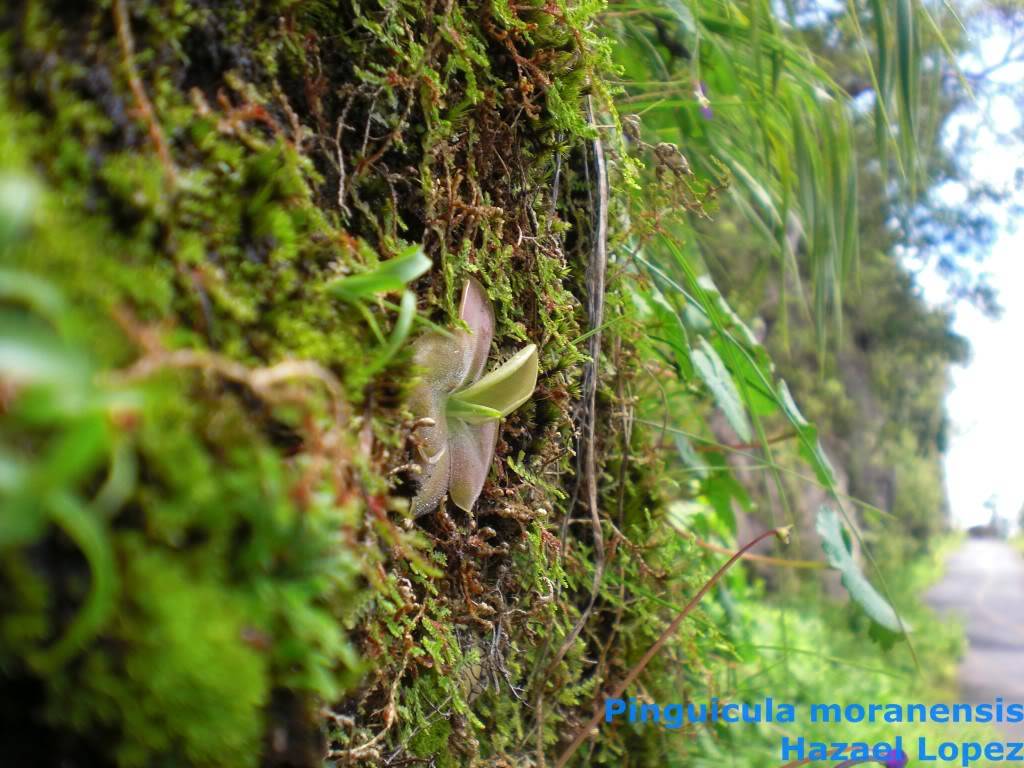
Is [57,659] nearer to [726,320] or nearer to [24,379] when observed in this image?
[24,379]

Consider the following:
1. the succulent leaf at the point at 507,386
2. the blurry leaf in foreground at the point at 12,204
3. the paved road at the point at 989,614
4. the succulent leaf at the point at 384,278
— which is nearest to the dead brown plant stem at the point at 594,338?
the succulent leaf at the point at 507,386

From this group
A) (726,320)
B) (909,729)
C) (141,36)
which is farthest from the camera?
(909,729)

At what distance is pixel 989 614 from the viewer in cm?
490

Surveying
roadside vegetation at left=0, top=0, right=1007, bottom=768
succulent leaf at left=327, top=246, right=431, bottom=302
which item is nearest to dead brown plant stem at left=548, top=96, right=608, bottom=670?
roadside vegetation at left=0, top=0, right=1007, bottom=768

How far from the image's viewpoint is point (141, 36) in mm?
288

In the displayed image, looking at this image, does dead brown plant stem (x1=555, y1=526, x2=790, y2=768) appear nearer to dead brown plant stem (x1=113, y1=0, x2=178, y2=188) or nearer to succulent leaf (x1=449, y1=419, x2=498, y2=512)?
succulent leaf (x1=449, y1=419, x2=498, y2=512)

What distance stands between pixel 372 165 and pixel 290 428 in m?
0.22

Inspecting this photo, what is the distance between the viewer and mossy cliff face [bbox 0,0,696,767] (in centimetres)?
20

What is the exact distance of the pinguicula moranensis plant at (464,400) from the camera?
0.44 metres

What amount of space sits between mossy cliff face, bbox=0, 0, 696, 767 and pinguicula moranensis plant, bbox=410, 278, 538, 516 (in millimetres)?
18

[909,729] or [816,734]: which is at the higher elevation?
[816,734]

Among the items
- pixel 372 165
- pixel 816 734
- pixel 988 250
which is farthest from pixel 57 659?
pixel 988 250

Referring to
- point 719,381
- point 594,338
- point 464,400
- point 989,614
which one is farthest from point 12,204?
point 989,614

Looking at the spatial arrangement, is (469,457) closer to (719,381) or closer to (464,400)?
(464,400)
